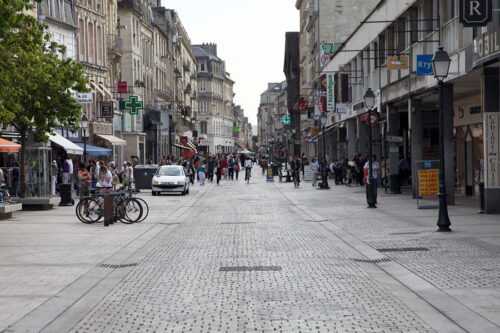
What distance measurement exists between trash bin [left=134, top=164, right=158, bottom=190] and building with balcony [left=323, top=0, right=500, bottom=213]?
1178cm

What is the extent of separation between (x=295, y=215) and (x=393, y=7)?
43.2 ft

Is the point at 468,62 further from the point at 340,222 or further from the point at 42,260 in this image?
the point at 42,260

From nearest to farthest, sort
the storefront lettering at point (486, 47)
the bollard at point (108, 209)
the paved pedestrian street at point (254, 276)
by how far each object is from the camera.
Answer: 1. the paved pedestrian street at point (254, 276)
2. the storefront lettering at point (486, 47)
3. the bollard at point (108, 209)

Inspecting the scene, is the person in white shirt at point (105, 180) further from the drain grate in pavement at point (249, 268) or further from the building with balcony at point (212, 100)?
→ the building with balcony at point (212, 100)

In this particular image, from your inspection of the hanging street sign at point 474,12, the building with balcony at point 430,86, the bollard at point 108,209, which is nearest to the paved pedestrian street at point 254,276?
the bollard at point 108,209

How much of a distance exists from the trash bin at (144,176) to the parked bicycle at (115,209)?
20.3 metres

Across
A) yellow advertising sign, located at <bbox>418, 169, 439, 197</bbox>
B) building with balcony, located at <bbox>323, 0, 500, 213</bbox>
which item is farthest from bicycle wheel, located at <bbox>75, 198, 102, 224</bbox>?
yellow advertising sign, located at <bbox>418, 169, 439, 197</bbox>

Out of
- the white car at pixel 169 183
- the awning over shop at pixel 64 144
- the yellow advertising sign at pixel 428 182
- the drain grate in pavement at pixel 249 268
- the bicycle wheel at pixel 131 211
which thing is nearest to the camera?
the drain grate in pavement at pixel 249 268

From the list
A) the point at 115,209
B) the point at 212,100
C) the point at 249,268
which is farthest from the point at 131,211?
the point at 212,100

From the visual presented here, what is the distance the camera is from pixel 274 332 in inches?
270

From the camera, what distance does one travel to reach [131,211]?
20.2 m

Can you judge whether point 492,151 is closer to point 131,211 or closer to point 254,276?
point 131,211

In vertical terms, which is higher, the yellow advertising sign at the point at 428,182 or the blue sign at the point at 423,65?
the blue sign at the point at 423,65

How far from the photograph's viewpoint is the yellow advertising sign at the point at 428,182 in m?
22.2
